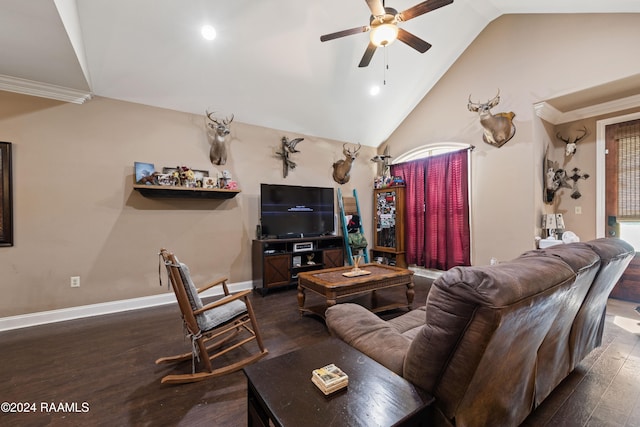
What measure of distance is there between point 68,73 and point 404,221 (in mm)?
5350

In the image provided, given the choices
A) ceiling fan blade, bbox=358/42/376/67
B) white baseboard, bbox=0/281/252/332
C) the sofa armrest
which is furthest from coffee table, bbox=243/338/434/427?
white baseboard, bbox=0/281/252/332

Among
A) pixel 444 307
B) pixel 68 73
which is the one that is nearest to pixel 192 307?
pixel 444 307

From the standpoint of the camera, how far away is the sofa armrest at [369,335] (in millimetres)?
1238

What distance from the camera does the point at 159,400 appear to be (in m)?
1.76

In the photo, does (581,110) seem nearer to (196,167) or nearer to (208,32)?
(208,32)

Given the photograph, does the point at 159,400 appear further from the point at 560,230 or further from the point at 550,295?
the point at 560,230

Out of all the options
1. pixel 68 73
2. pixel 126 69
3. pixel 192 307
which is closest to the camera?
pixel 192 307

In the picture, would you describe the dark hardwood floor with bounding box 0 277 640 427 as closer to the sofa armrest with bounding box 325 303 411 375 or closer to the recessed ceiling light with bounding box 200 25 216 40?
the sofa armrest with bounding box 325 303 411 375

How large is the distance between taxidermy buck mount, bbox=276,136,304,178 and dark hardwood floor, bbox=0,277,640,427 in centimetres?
262

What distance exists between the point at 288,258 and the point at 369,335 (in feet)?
9.19

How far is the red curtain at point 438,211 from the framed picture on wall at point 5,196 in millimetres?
5719

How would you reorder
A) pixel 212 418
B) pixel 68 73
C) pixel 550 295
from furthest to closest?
pixel 68 73 < pixel 212 418 < pixel 550 295

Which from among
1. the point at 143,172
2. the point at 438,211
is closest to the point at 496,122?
the point at 438,211

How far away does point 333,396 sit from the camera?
0.94 meters
